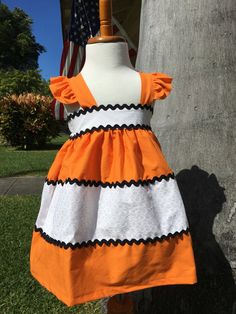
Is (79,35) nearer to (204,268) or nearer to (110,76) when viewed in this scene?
(110,76)

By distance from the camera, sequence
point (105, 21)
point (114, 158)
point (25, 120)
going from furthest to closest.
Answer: point (25, 120), point (105, 21), point (114, 158)

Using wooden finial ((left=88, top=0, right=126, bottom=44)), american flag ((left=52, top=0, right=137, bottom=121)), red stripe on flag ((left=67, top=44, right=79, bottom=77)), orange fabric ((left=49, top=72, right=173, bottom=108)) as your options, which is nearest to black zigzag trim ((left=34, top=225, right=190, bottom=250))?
orange fabric ((left=49, top=72, right=173, bottom=108))

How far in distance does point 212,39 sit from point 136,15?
4.93 metres

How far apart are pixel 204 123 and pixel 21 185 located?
495cm

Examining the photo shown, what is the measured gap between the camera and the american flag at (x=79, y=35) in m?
3.52

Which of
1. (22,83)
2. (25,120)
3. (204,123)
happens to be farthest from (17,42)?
(204,123)

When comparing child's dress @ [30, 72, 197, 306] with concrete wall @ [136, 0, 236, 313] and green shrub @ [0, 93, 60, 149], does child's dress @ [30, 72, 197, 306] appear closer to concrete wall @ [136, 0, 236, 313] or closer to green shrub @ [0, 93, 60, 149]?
concrete wall @ [136, 0, 236, 313]

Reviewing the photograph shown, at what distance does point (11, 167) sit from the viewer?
8.41 m

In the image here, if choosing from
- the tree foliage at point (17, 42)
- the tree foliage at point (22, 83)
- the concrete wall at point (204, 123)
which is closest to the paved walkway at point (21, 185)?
the concrete wall at point (204, 123)

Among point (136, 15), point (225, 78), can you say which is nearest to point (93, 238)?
point (225, 78)

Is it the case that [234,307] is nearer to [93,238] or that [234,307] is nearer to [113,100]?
[93,238]

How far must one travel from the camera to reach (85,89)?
1.92 m

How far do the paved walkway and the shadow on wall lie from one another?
168 inches

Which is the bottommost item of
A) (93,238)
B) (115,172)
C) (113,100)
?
(93,238)
